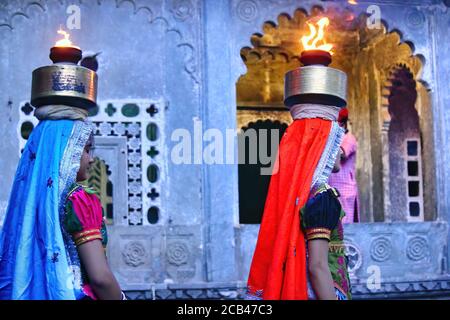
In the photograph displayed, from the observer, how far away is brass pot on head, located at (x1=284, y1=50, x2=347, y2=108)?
13.5 feet

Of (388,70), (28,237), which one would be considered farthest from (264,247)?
(388,70)

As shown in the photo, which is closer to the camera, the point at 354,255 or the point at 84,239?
the point at 84,239

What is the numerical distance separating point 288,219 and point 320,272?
321 millimetres

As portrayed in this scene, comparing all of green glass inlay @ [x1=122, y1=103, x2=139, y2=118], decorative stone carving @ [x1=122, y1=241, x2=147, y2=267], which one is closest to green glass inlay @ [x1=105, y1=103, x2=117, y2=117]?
green glass inlay @ [x1=122, y1=103, x2=139, y2=118]

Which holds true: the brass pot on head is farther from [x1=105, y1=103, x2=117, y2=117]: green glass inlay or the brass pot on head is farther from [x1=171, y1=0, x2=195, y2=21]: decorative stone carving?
[x1=171, y1=0, x2=195, y2=21]: decorative stone carving

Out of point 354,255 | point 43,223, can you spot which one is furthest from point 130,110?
point 43,223

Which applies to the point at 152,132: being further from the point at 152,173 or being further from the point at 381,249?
the point at 381,249

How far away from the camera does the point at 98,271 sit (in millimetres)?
3551

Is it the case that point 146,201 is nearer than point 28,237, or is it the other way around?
point 28,237

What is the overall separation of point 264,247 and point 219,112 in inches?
166

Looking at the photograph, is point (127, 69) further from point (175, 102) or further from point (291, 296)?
point (291, 296)

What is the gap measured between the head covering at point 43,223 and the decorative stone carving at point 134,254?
4.17m

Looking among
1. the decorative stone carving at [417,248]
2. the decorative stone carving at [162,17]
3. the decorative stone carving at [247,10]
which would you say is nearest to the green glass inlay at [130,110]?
the decorative stone carving at [162,17]
